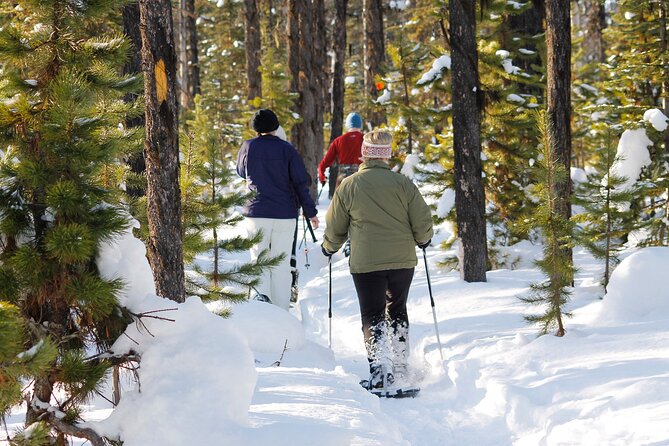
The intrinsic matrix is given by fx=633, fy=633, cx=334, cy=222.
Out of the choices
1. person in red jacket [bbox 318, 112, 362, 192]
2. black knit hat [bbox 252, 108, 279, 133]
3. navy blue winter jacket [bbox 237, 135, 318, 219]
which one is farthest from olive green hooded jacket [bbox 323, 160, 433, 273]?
person in red jacket [bbox 318, 112, 362, 192]

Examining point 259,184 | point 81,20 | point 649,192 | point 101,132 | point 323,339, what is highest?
point 81,20

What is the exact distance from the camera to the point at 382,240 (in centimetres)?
591

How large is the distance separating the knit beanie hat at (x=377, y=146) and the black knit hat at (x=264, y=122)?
2.19 metres

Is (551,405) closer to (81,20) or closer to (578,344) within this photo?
(578,344)

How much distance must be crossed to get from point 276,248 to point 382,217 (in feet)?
8.04

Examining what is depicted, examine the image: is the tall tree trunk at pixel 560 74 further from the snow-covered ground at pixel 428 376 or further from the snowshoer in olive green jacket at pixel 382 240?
the snowshoer in olive green jacket at pixel 382 240

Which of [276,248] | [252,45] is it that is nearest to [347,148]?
[276,248]

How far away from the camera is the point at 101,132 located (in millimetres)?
3348

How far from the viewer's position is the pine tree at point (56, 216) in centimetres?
296

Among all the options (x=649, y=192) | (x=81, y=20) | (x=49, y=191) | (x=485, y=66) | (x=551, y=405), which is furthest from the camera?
(x=485, y=66)

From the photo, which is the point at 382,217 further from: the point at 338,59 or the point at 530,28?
the point at 338,59

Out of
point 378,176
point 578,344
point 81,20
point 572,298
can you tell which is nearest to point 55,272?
point 81,20

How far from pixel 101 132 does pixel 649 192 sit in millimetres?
9285

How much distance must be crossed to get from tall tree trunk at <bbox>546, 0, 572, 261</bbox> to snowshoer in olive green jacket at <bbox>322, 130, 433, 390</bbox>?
10.7 ft
